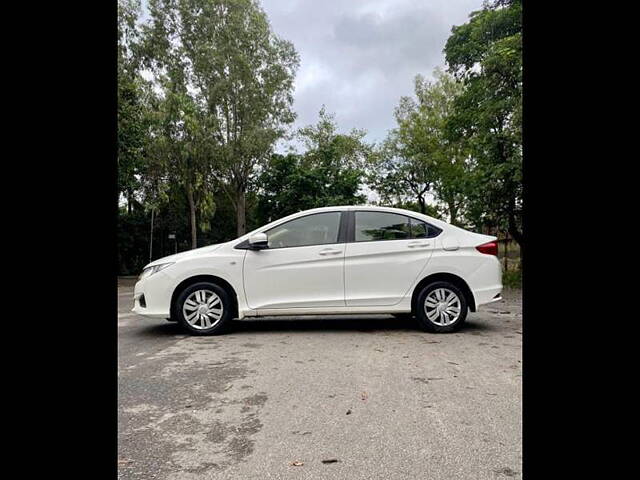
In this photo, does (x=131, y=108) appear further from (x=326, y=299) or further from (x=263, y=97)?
(x=326, y=299)

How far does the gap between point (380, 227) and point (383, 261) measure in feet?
1.56

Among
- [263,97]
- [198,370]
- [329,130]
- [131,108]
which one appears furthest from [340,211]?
[329,130]

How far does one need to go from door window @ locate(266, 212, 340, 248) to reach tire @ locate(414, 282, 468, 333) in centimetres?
137

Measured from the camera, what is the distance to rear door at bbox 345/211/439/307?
5945 millimetres

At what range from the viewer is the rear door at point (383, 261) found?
19.5ft

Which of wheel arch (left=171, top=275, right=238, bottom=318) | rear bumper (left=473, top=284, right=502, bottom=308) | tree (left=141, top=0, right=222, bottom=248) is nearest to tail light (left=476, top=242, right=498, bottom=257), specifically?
rear bumper (left=473, top=284, right=502, bottom=308)

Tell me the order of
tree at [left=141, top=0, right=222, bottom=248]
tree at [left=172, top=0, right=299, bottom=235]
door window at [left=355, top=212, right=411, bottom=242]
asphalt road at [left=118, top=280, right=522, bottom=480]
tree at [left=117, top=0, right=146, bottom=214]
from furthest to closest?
tree at [left=172, top=0, right=299, bottom=235] < tree at [left=141, top=0, right=222, bottom=248] < tree at [left=117, top=0, right=146, bottom=214] < door window at [left=355, top=212, right=411, bottom=242] < asphalt road at [left=118, top=280, right=522, bottom=480]

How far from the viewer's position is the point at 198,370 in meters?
4.25

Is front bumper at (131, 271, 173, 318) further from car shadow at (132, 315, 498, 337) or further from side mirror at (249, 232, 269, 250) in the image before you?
side mirror at (249, 232, 269, 250)

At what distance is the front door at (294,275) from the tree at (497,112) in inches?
235

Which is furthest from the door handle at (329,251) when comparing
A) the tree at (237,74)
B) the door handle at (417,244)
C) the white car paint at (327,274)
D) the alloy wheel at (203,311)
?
the tree at (237,74)
